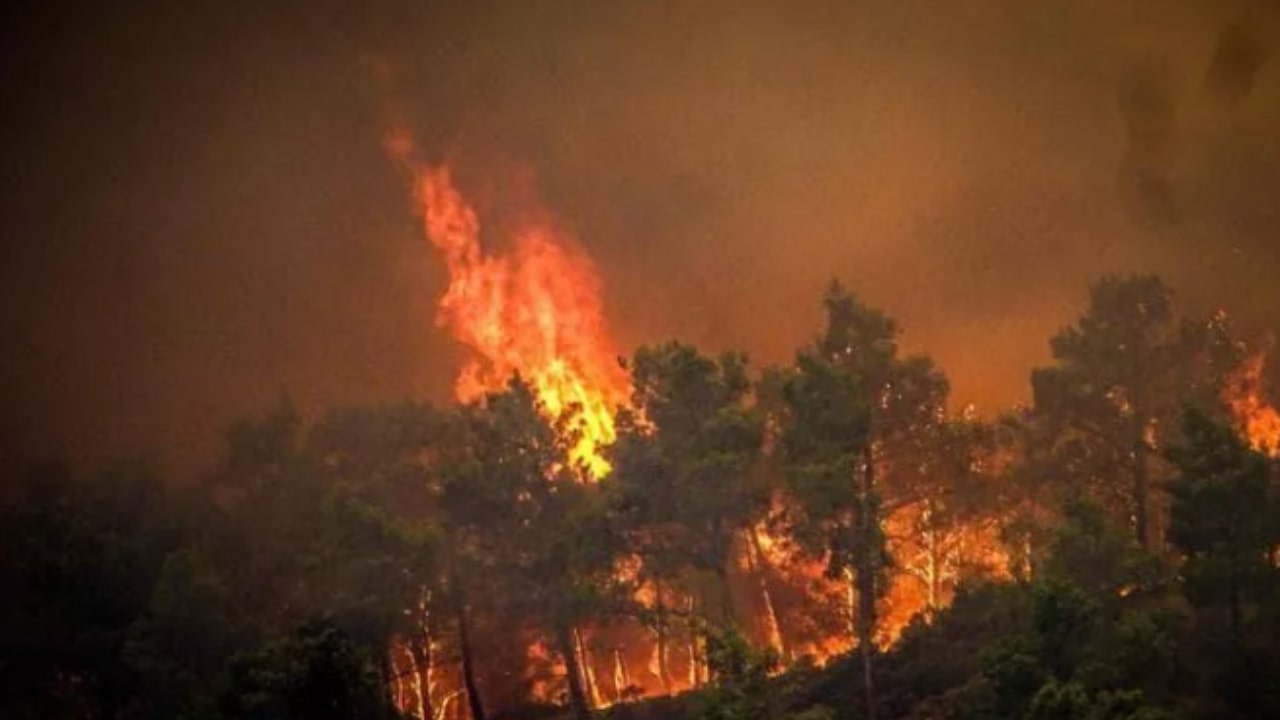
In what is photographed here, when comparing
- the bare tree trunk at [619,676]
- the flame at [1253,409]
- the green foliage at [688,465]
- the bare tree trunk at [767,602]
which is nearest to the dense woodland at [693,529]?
the green foliage at [688,465]

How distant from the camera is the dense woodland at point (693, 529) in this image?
2886 centimetres

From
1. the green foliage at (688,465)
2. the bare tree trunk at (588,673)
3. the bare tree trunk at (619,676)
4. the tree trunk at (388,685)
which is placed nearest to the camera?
the tree trunk at (388,685)

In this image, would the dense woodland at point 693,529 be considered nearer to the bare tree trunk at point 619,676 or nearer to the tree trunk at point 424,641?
the tree trunk at point 424,641

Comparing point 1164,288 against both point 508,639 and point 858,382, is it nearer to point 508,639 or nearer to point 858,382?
point 858,382

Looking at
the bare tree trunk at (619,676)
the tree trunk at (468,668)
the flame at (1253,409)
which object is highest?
the flame at (1253,409)

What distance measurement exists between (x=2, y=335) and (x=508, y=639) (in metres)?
138

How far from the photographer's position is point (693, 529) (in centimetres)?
3838

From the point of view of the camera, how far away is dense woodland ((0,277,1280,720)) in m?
28.9

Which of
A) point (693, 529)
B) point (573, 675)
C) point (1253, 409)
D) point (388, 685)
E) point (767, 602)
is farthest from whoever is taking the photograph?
point (1253, 409)

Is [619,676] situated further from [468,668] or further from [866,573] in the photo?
[866,573]

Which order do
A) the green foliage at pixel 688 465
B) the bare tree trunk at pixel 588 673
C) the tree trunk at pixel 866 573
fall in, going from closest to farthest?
the tree trunk at pixel 866 573
the green foliage at pixel 688 465
the bare tree trunk at pixel 588 673

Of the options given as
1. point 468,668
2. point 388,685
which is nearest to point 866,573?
point 468,668

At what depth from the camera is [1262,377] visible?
52.1 metres

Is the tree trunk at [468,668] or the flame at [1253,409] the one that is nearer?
the tree trunk at [468,668]
